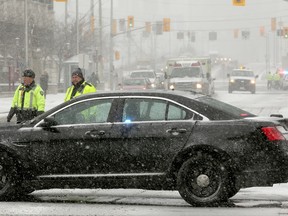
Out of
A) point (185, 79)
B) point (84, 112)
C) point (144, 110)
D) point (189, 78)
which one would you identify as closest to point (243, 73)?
point (189, 78)

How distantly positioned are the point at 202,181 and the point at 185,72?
36.7 meters

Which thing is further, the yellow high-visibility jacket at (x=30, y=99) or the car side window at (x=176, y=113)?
the yellow high-visibility jacket at (x=30, y=99)

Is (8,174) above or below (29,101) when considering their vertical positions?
below

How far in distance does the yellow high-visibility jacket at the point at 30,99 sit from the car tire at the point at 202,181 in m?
4.13

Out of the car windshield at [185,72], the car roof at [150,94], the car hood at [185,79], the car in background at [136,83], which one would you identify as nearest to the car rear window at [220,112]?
the car roof at [150,94]

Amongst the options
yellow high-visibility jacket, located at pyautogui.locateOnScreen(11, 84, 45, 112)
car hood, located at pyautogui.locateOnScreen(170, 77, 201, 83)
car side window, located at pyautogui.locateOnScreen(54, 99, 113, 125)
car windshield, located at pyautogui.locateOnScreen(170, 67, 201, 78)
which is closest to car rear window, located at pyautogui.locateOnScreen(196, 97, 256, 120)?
car side window, located at pyautogui.locateOnScreen(54, 99, 113, 125)

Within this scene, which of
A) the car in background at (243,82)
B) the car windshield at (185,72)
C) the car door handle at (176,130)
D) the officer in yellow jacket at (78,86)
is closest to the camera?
the car door handle at (176,130)

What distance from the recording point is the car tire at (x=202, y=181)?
10.6 meters

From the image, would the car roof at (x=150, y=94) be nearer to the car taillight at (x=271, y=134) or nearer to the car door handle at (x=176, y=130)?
the car door handle at (x=176, y=130)

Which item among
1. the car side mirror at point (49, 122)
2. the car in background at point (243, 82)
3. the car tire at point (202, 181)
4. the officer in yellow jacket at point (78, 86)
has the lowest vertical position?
the car in background at point (243, 82)

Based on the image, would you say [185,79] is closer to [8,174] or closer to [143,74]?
[143,74]

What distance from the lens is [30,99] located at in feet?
46.5

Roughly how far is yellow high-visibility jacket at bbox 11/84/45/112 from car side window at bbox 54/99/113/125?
2932 millimetres

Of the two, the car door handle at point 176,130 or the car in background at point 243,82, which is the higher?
the car door handle at point 176,130
